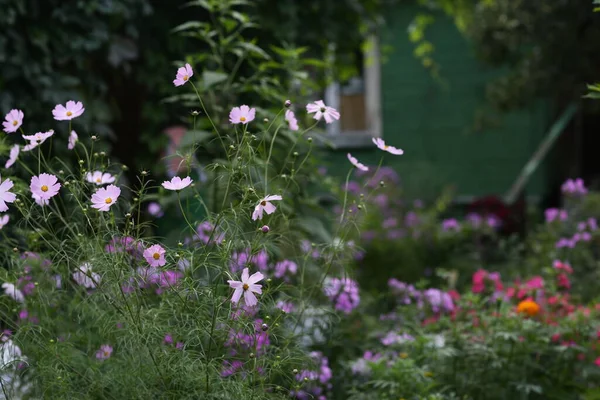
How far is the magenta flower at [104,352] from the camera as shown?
2.15 meters

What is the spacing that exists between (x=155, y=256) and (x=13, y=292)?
656mm

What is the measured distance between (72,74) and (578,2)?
3.64 metres

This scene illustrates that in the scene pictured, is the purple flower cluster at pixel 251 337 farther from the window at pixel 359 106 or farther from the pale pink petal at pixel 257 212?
the window at pixel 359 106

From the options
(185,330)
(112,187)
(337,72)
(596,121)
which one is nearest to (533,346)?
(185,330)

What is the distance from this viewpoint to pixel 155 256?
5.77ft

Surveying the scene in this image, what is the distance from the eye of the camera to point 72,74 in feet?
13.4

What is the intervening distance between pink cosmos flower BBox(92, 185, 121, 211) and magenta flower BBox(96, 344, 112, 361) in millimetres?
527

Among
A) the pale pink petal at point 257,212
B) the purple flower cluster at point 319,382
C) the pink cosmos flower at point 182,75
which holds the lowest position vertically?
the purple flower cluster at point 319,382

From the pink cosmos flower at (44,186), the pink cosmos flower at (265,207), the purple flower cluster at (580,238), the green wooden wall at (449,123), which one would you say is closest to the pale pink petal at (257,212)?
the pink cosmos flower at (265,207)

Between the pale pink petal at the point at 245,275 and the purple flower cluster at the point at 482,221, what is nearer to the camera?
the pale pink petal at the point at 245,275

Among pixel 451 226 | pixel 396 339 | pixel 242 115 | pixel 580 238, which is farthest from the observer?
pixel 451 226

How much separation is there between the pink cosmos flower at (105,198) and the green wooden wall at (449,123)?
21.1ft

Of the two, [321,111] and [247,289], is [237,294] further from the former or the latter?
[321,111]

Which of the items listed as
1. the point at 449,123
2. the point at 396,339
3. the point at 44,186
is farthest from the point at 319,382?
the point at 449,123
